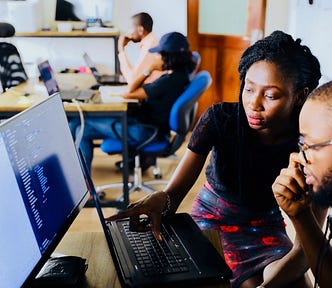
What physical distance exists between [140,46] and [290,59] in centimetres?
148

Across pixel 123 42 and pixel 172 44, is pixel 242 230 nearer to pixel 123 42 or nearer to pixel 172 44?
pixel 172 44

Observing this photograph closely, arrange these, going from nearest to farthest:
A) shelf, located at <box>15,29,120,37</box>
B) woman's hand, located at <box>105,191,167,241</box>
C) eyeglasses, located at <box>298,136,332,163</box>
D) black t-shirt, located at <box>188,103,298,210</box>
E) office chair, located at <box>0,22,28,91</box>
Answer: eyeglasses, located at <box>298,136,332,163</box> < woman's hand, located at <box>105,191,167,241</box> < black t-shirt, located at <box>188,103,298,210</box> < office chair, located at <box>0,22,28,91</box> < shelf, located at <box>15,29,120,37</box>

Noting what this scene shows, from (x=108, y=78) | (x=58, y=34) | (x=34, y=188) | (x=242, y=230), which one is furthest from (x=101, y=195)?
(x=34, y=188)

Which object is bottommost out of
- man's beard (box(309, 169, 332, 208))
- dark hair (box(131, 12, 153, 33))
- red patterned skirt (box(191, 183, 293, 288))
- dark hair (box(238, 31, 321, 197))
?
red patterned skirt (box(191, 183, 293, 288))

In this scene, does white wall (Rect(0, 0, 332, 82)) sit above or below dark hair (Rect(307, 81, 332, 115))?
below

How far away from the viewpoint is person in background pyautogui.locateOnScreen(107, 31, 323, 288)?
131 centimetres

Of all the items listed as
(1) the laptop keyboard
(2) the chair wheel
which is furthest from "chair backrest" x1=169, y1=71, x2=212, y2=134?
(1) the laptop keyboard

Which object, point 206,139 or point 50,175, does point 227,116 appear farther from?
point 50,175

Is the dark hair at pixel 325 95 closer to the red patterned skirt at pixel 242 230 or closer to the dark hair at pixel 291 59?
the dark hair at pixel 291 59

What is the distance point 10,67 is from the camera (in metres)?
3.39

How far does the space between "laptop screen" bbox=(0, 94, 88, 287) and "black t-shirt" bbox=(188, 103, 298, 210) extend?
467 mm

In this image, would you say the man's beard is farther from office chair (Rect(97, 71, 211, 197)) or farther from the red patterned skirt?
office chair (Rect(97, 71, 211, 197))

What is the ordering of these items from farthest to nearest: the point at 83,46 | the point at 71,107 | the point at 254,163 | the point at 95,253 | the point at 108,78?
the point at 83,46 → the point at 108,78 → the point at 71,107 → the point at 254,163 → the point at 95,253

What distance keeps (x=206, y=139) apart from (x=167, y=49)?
4.60ft
